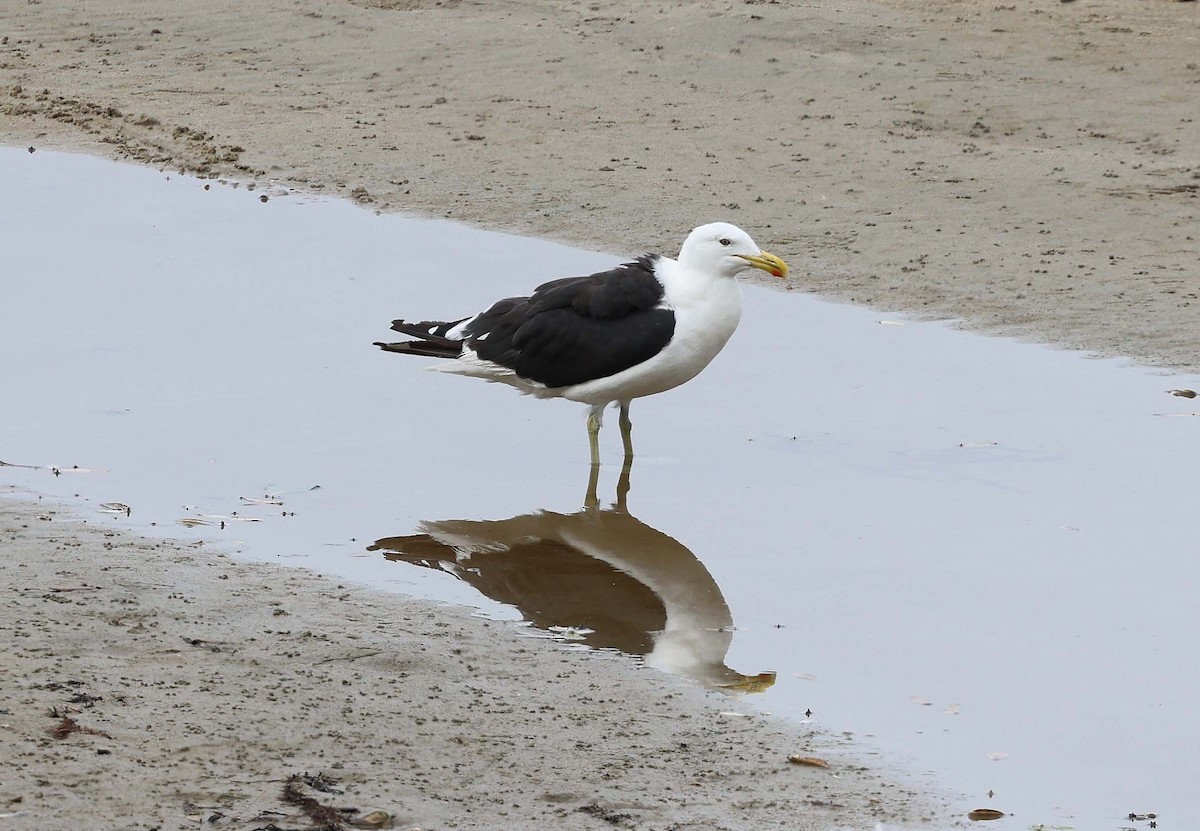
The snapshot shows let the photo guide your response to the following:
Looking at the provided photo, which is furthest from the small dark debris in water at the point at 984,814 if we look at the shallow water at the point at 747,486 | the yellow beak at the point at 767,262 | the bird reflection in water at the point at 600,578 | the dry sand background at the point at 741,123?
the dry sand background at the point at 741,123

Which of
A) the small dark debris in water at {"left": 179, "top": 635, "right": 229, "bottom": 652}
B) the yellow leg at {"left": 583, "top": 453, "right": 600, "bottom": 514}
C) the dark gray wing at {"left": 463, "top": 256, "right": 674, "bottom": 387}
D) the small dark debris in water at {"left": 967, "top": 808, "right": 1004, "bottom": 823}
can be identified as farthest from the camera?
the dark gray wing at {"left": 463, "top": 256, "right": 674, "bottom": 387}

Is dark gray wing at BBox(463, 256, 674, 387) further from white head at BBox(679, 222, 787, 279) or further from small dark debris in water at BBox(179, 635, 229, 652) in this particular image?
small dark debris in water at BBox(179, 635, 229, 652)

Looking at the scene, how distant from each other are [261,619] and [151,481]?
6.16 feet

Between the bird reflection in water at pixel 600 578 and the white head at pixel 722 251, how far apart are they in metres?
1.15

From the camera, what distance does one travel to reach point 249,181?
45.2 ft

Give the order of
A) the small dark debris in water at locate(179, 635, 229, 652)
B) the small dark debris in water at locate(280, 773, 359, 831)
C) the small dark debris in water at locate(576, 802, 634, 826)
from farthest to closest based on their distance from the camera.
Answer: the small dark debris in water at locate(179, 635, 229, 652), the small dark debris in water at locate(576, 802, 634, 826), the small dark debris in water at locate(280, 773, 359, 831)

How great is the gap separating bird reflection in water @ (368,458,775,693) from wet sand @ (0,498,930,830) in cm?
24

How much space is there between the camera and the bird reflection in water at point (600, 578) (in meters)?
6.13

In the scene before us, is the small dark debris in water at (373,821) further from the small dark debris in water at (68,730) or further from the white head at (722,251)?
the white head at (722,251)

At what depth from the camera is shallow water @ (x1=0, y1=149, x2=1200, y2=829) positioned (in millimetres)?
5734

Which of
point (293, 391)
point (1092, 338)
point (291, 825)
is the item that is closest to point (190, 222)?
point (293, 391)

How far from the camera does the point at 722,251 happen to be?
8266 mm

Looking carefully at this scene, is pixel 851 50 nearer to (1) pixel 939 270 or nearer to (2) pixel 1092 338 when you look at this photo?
(1) pixel 939 270

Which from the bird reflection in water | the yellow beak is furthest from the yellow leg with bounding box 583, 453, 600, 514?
the yellow beak
